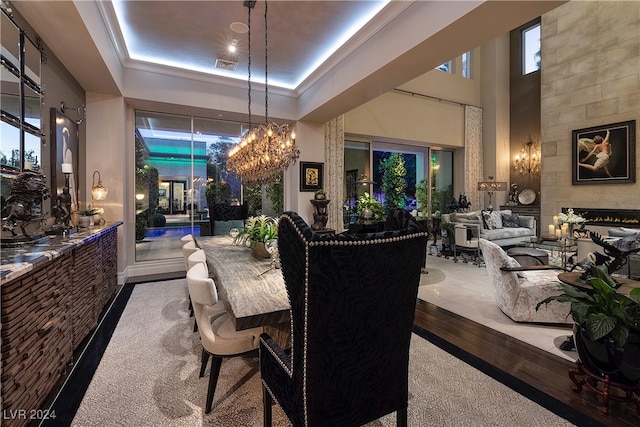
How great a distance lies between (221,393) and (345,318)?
1.42m

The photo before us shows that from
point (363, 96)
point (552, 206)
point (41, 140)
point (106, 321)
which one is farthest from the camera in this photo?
point (552, 206)

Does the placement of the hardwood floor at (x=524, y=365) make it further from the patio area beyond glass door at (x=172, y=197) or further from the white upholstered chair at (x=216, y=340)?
the patio area beyond glass door at (x=172, y=197)

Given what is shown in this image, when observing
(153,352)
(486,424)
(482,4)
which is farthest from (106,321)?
(482,4)

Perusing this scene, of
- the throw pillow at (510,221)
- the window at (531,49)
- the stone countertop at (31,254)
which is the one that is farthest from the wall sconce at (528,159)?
the stone countertop at (31,254)

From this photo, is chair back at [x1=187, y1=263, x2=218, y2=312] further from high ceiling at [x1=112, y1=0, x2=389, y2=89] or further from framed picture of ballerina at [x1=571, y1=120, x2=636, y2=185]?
framed picture of ballerina at [x1=571, y1=120, x2=636, y2=185]

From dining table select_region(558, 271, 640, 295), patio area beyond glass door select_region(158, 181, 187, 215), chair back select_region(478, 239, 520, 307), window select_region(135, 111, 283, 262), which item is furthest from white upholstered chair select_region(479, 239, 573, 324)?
patio area beyond glass door select_region(158, 181, 187, 215)

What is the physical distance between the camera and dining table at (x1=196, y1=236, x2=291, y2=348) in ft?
4.56

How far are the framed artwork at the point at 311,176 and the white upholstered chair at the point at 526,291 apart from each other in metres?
3.47

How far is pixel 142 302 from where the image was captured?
3562mm

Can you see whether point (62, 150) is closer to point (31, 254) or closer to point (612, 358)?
point (31, 254)

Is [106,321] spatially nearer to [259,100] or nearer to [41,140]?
[41,140]

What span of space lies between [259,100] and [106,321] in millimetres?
3963

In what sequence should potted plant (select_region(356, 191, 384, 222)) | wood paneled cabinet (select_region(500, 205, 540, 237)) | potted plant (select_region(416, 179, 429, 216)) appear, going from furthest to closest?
1. potted plant (select_region(416, 179, 429, 216))
2. wood paneled cabinet (select_region(500, 205, 540, 237))
3. potted plant (select_region(356, 191, 384, 222))

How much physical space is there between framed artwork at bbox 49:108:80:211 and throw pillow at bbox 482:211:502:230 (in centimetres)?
716
